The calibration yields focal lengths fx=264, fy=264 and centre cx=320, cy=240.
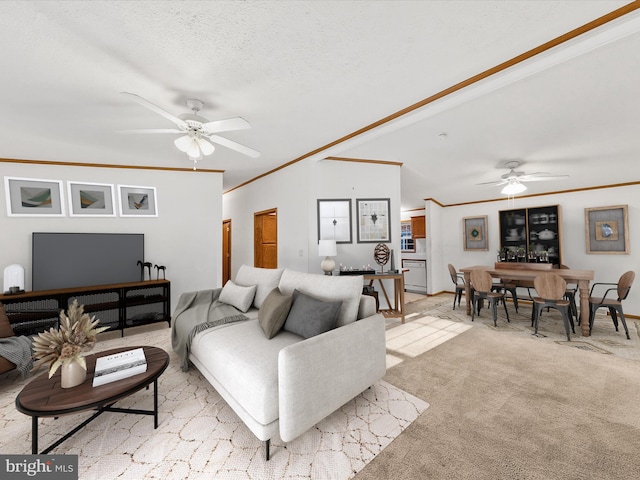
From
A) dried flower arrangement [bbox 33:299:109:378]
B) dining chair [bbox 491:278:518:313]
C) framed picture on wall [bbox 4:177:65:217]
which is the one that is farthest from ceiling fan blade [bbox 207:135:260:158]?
dining chair [bbox 491:278:518:313]

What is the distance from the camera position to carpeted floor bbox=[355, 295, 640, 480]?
5.06 feet

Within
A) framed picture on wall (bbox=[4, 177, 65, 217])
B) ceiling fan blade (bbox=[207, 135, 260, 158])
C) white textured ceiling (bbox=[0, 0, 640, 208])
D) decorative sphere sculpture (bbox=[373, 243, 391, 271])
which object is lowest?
decorative sphere sculpture (bbox=[373, 243, 391, 271])

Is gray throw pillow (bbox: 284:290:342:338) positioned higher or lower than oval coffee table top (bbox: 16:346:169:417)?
higher

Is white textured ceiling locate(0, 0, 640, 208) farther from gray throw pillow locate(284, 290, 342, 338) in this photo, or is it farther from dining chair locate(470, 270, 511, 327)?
dining chair locate(470, 270, 511, 327)

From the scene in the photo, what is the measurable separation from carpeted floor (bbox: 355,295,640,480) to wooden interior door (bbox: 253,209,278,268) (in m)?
3.08

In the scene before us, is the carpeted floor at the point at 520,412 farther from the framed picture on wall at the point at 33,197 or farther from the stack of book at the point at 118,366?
the framed picture on wall at the point at 33,197

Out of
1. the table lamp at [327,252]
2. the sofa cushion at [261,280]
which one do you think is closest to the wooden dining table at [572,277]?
the table lamp at [327,252]

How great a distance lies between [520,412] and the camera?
2035 millimetres

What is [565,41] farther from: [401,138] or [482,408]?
[482,408]

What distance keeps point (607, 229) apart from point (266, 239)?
22.0 ft

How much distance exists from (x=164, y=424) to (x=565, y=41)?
3.84m

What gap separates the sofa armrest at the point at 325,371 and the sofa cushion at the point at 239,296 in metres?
1.39

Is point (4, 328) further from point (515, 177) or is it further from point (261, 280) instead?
point (515, 177)

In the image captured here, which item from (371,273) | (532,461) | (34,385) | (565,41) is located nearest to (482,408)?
(532,461)
